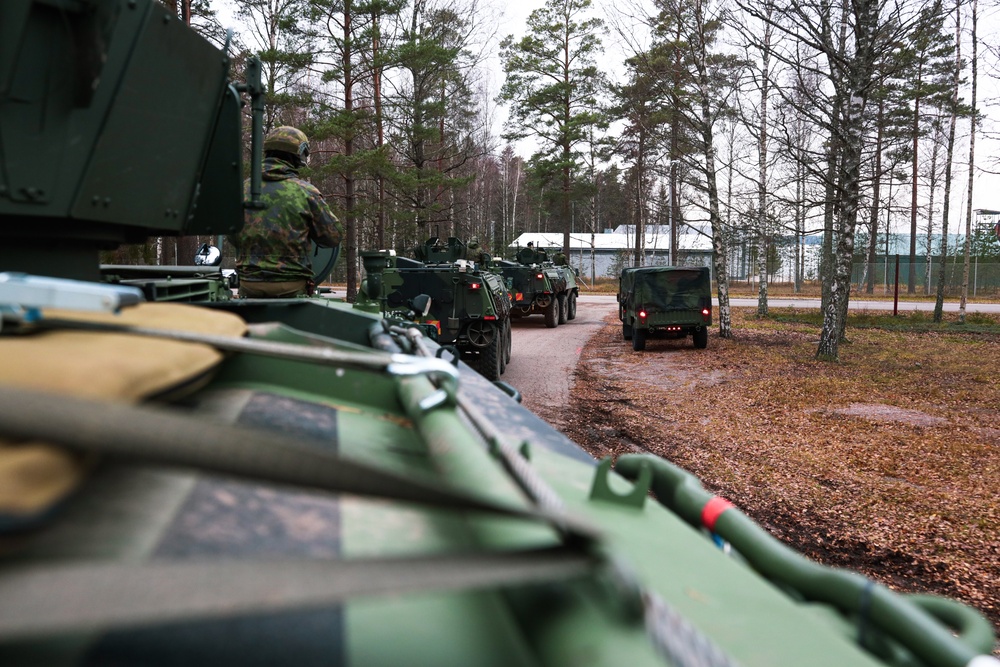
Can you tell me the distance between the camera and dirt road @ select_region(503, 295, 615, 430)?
30.2 ft

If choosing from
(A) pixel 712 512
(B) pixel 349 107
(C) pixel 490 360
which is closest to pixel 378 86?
(B) pixel 349 107

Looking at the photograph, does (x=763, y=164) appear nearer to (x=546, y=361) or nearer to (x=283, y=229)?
(x=546, y=361)

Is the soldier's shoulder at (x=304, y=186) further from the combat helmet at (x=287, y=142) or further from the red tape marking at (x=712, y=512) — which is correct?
the red tape marking at (x=712, y=512)

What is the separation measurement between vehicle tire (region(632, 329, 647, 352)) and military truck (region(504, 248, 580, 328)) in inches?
203

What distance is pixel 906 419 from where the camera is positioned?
7.88 meters

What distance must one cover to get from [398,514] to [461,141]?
30.8 m

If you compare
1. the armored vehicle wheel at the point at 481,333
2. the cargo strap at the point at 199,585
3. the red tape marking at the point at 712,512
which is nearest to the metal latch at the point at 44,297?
the cargo strap at the point at 199,585

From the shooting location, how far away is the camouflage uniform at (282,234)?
15.2 feet

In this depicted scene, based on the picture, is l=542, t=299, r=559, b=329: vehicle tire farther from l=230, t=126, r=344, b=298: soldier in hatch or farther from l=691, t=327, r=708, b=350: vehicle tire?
l=230, t=126, r=344, b=298: soldier in hatch

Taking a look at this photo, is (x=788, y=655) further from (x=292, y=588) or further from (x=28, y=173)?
(x=28, y=173)

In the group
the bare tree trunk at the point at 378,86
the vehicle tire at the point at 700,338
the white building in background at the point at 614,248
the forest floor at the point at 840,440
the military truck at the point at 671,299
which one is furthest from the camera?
the white building in background at the point at 614,248

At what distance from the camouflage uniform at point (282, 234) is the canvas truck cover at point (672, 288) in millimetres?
9604

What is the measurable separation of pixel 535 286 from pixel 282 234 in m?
14.8

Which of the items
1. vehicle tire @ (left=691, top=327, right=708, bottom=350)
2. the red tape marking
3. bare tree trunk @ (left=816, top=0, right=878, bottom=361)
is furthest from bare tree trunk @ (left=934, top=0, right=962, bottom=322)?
the red tape marking
